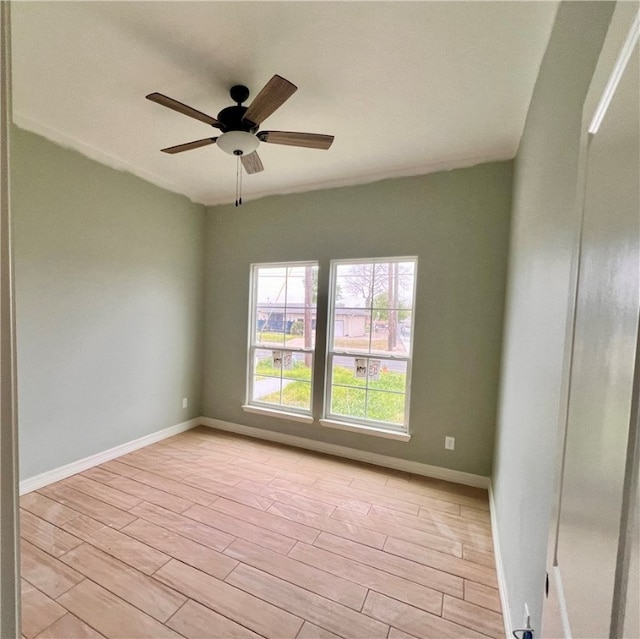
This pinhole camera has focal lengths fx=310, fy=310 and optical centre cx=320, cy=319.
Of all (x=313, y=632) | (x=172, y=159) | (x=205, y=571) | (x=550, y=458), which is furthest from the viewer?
(x=172, y=159)

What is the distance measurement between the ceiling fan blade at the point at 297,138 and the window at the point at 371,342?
4.30 ft

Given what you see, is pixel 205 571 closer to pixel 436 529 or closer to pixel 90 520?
pixel 90 520

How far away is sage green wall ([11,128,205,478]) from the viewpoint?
2.29 metres

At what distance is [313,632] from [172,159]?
3388 mm

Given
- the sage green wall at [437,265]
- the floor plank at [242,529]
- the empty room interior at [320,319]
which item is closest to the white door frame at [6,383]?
the empty room interior at [320,319]

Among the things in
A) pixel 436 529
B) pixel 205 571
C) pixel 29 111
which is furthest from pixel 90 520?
pixel 29 111

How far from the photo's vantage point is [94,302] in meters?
2.69

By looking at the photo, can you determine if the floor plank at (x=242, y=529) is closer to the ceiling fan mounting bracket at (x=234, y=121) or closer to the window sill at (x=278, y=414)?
the window sill at (x=278, y=414)

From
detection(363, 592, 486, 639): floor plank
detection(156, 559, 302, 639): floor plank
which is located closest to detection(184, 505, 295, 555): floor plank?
detection(156, 559, 302, 639): floor plank

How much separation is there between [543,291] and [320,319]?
2.17 m

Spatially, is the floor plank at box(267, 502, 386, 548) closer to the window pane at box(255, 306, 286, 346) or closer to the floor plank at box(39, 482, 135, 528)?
the floor plank at box(39, 482, 135, 528)

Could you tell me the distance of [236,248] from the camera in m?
3.60

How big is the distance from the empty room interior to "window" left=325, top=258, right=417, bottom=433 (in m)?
0.03

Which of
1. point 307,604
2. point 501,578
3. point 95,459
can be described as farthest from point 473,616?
point 95,459
